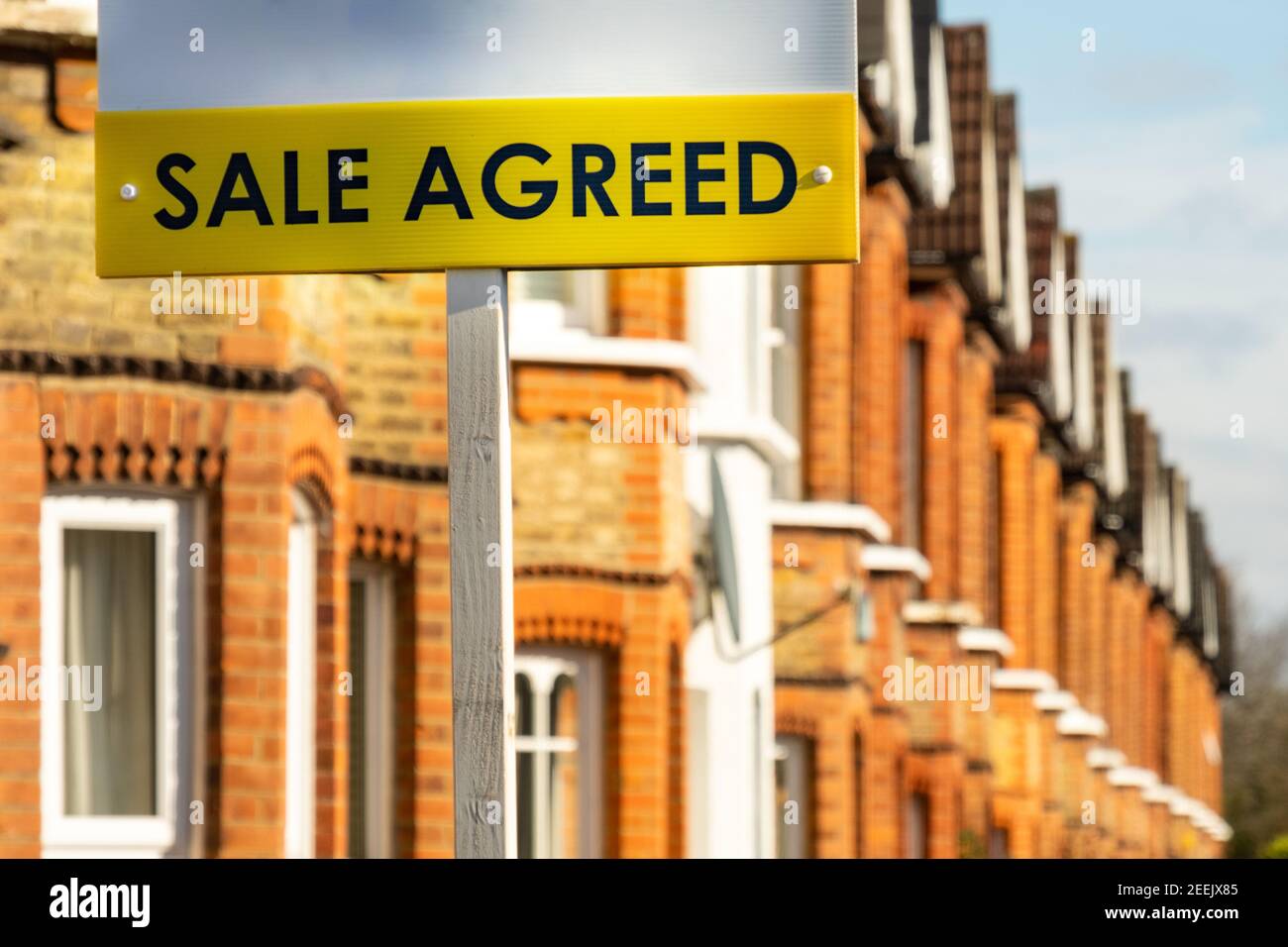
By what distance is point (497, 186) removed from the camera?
18.4 ft

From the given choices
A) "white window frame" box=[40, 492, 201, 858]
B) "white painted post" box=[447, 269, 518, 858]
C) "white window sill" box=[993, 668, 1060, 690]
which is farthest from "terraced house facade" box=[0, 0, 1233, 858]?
"white painted post" box=[447, 269, 518, 858]

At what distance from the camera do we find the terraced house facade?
32.5ft

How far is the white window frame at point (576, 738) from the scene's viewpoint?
1427cm

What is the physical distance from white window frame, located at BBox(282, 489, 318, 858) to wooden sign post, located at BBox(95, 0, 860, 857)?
5.16 m

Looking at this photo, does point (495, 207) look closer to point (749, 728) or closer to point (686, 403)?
point (686, 403)

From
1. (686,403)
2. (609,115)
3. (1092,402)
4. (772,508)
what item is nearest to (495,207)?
(609,115)

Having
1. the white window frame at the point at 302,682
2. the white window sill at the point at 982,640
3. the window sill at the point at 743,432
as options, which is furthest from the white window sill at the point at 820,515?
the white window frame at the point at 302,682

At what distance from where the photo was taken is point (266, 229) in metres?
5.66

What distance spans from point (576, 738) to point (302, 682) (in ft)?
11.9

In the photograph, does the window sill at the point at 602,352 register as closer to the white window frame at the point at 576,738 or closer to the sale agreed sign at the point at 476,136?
the white window frame at the point at 576,738
